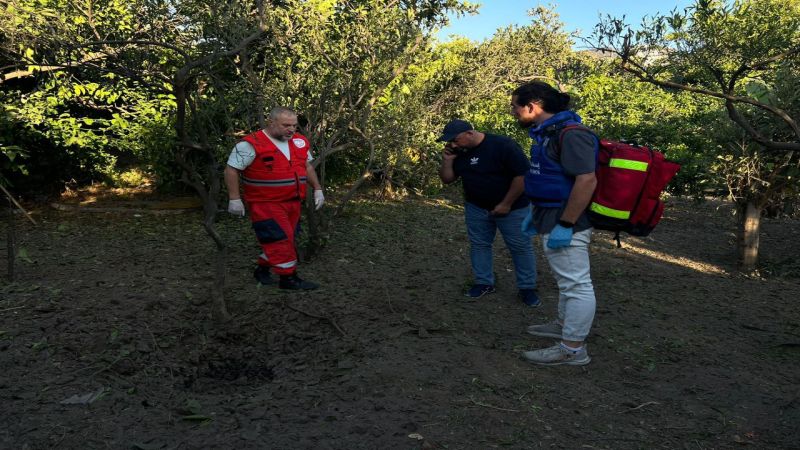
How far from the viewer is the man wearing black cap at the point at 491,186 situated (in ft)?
15.3

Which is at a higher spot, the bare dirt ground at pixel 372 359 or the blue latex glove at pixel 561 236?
the blue latex glove at pixel 561 236

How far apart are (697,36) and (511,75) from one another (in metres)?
4.63

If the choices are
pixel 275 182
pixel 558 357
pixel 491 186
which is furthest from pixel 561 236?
pixel 275 182

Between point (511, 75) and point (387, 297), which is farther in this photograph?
point (511, 75)

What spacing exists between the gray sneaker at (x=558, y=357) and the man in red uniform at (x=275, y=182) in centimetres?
213

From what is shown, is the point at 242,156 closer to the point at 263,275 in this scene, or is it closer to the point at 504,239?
the point at 263,275

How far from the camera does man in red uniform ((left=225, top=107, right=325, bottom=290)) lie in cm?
469

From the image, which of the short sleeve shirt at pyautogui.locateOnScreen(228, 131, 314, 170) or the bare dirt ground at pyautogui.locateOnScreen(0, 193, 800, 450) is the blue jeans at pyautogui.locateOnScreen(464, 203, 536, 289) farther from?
the short sleeve shirt at pyautogui.locateOnScreen(228, 131, 314, 170)

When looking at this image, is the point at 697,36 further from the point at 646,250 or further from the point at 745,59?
the point at 646,250

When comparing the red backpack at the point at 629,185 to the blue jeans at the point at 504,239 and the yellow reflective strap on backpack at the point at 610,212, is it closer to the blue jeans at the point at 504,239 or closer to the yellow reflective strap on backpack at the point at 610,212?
the yellow reflective strap on backpack at the point at 610,212

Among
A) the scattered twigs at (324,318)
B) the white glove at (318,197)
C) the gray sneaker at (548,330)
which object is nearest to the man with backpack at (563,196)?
the gray sneaker at (548,330)

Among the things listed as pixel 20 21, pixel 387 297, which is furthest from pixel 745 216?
pixel 20 21

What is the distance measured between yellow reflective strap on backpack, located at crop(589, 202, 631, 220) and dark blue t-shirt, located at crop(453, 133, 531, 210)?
1.15 meters

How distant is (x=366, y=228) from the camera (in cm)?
767
